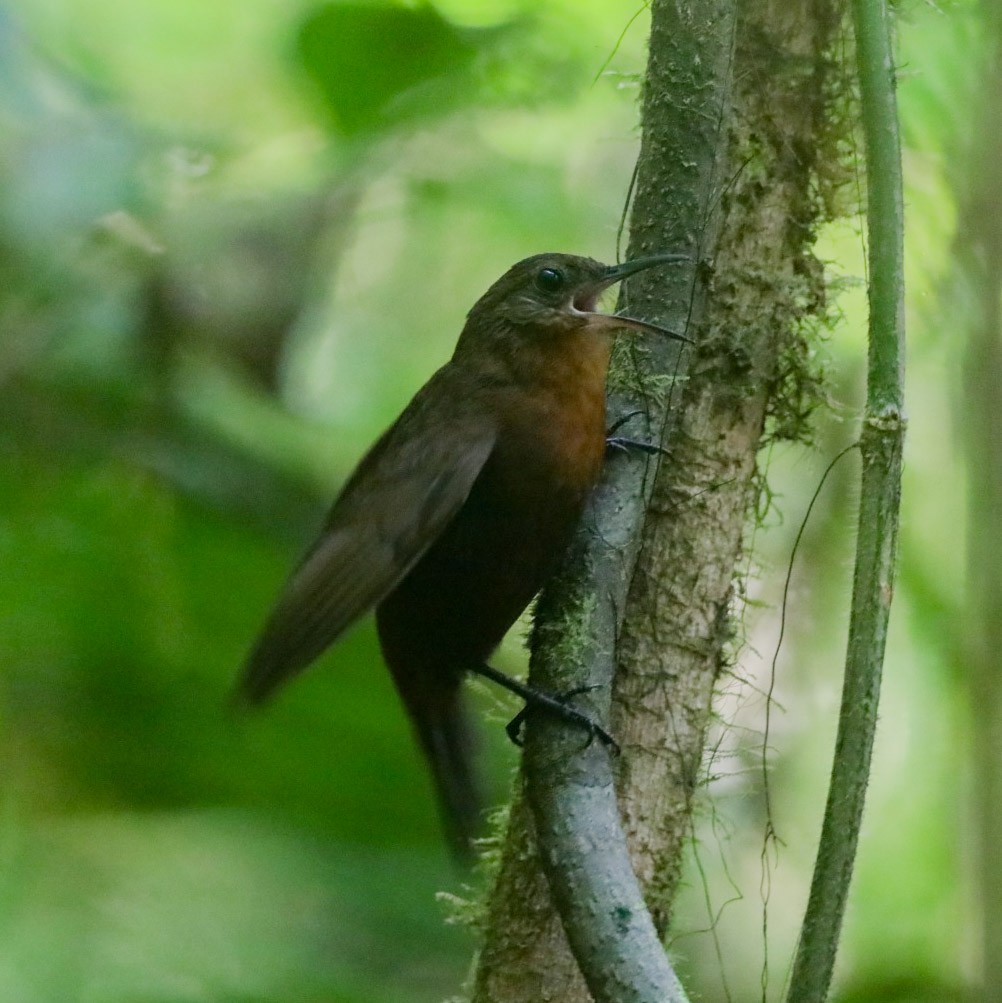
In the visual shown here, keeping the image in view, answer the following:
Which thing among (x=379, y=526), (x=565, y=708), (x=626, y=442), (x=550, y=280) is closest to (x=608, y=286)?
(x=550, y=280)

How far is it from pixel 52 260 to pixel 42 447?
0.66m

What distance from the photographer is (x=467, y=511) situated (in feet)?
8.77

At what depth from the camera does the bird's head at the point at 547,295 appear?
108 inches

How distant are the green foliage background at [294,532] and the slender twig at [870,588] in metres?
0.41

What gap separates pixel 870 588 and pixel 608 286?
1075mm

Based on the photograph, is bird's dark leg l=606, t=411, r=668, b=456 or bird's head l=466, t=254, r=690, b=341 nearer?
bird's dark leg l=606, t=411, r=668, b=456

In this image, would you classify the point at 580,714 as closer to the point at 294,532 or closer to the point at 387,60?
the point at 294,532

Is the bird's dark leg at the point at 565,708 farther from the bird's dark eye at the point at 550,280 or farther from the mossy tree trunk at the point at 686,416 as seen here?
the bird's dark eye at the point at 550,280

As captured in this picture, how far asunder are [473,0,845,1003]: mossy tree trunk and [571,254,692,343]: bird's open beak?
0.03m

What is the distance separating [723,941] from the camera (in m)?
3.60

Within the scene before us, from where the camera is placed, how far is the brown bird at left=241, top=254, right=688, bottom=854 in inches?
91.9

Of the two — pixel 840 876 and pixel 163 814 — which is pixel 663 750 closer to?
pixel 840 876

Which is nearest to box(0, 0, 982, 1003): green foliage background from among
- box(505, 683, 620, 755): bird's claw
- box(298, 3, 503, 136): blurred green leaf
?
box(298, 3, 503, 136): blurred green leaf

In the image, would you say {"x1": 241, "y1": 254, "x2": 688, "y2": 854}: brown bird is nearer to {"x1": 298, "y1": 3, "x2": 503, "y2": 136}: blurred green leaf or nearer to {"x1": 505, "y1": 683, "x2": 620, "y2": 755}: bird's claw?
{"x1": 505, "y1": 683, "x2": 620, "y2": 755}: bird's claw
